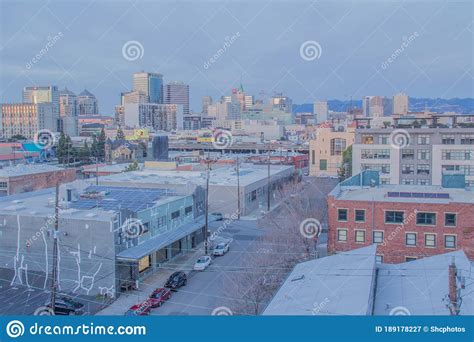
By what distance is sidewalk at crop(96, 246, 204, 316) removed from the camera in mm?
4727

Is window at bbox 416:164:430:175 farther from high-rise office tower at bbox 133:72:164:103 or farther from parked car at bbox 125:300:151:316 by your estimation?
high-rise office tower at bbox 133:72:164:103

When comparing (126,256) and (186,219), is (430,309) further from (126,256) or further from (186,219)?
(186,219)

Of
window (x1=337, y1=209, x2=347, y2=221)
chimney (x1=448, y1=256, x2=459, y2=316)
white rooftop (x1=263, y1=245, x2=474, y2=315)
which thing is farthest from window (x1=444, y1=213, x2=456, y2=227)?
chimney (x1=448, y1=256, x2=459, y2=316)

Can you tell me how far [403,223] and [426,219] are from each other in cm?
24

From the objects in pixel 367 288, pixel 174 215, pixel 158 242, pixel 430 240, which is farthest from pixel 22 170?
pixel 367 288

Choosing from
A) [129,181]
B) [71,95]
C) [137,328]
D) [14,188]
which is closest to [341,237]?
[137,328]

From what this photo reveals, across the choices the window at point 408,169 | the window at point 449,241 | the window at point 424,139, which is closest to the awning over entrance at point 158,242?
the window at point 449,241

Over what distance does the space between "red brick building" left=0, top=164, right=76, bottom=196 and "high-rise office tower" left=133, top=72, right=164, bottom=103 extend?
18.0 m

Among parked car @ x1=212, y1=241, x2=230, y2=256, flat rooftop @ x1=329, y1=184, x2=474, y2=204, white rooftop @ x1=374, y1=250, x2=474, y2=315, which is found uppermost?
flat rooftop @ x1=329, y1=184, x2=474, y2=204

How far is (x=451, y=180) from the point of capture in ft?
21.3

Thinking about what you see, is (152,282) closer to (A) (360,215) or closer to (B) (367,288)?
(A) (360,215)

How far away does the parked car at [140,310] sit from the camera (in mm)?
4488

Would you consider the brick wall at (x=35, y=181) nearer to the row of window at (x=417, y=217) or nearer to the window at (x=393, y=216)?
the row of window at (x=417, y=217)

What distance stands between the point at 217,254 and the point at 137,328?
4952mm
